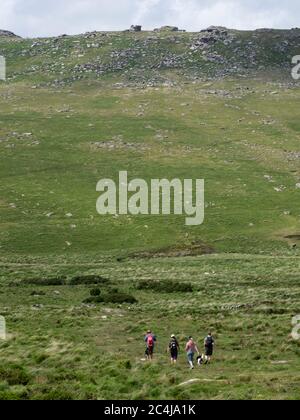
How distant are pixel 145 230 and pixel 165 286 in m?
27.5

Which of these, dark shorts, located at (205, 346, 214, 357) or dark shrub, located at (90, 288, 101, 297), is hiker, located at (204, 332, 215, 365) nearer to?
dark shorts, located at (205, 346, 214, 357)

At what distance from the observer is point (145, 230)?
84.7 meters

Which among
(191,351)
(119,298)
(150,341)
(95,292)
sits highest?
(95,292)

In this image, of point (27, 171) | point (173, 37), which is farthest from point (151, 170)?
point (173, 37)

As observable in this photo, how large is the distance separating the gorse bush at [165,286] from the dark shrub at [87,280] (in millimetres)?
4270

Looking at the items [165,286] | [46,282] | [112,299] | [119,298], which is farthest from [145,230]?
[112,299]

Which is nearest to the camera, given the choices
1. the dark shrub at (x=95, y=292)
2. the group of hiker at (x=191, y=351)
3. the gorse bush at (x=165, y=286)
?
the group of hiker at (x=191, y=351)

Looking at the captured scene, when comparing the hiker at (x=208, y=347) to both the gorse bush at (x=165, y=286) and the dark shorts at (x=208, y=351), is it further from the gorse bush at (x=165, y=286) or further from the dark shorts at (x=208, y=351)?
the gorse bush at (x=165, y=286)

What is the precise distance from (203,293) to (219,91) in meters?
103

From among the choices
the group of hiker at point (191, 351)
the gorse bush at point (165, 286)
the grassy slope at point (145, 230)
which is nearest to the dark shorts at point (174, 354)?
the group of hiker at point (191, 351)

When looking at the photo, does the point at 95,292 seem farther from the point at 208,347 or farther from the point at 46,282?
the point at 208,347

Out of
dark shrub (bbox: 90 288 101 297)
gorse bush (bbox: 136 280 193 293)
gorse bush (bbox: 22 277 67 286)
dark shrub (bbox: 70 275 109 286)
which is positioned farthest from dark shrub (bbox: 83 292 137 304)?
gorse bush (bbox: 22 277 67 286)

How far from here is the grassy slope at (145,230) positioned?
3027cm

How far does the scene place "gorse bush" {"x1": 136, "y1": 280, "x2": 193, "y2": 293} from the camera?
2219 inches
